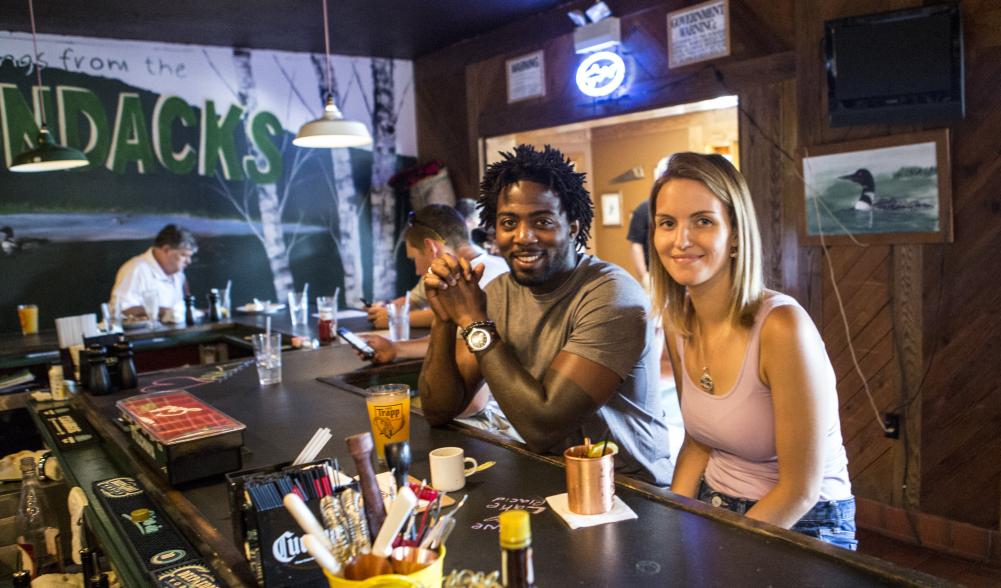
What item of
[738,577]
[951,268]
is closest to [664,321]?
[738,577]

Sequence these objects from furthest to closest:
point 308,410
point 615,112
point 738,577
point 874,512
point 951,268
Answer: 1. point 615,112
2. point 874,512
3. point 951,268
4. point 308,410
5. point 738,577

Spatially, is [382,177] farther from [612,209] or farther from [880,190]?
[880,190]

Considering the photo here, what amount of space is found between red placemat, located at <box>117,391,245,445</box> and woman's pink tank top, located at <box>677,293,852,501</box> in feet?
3.44

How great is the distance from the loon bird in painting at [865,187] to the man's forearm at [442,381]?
7.86 ft

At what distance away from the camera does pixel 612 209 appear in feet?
27.7

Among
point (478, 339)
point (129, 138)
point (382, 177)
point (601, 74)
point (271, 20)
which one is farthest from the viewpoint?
point (382, 177)

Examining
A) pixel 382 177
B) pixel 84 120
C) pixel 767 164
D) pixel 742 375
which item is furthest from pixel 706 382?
pixel 382 177

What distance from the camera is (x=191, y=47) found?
6055 millimetres

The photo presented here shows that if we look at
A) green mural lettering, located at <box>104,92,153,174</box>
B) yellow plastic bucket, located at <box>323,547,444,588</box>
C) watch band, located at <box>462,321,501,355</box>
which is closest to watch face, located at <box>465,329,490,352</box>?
watch band, located at <box>462,321,501,355</box>

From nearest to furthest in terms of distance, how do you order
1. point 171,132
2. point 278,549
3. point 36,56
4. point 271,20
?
point 278,549 → point 36,56 → point 271,20 → point 171,132

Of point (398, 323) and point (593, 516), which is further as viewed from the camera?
point (398, 323)

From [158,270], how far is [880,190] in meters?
4.70

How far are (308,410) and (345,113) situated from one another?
510 centimetres

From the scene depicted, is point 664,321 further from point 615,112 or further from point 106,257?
point 106,257
